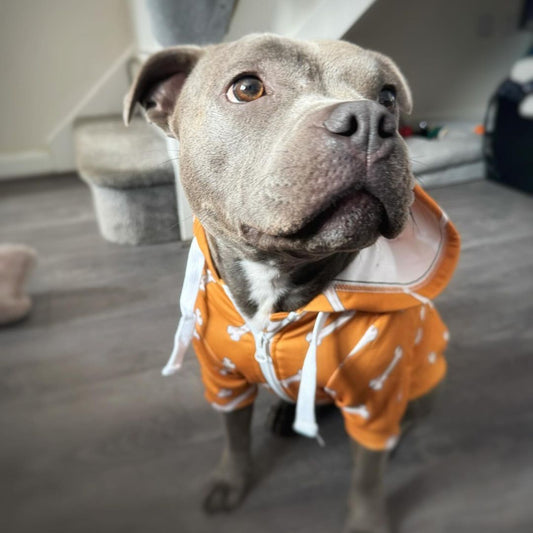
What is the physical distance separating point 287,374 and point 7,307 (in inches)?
26.0

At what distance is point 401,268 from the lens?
0.71 meters

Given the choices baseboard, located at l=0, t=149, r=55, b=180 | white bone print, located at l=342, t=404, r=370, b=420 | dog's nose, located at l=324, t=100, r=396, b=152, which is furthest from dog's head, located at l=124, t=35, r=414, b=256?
white bone print, located at l=342, t=404, r=370, b=420

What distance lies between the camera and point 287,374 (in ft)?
2.48

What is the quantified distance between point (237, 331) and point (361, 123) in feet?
1.34

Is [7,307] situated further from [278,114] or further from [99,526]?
[278,114]

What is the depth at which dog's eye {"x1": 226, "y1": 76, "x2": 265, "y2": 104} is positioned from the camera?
0.60m

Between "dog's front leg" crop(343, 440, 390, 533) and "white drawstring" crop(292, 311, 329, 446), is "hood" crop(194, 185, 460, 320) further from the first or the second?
"dog's front leg" crop(343, 440, 390, 533)

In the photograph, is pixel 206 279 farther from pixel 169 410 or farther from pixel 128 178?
pixel 169 410

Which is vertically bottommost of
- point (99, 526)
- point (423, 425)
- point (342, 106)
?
point (423, 425)

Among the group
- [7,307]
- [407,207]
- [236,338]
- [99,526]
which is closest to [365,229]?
[407,207]

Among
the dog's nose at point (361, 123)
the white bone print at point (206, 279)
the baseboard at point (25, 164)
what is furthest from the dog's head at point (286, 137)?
the baseboard at point (25, 164)

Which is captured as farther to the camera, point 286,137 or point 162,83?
point 162,83

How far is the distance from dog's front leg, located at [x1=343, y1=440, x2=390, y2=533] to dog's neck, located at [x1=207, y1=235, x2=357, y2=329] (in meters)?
0.32

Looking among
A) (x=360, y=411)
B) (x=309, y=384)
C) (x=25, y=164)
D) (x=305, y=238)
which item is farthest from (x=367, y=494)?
(x=25, y=164)
